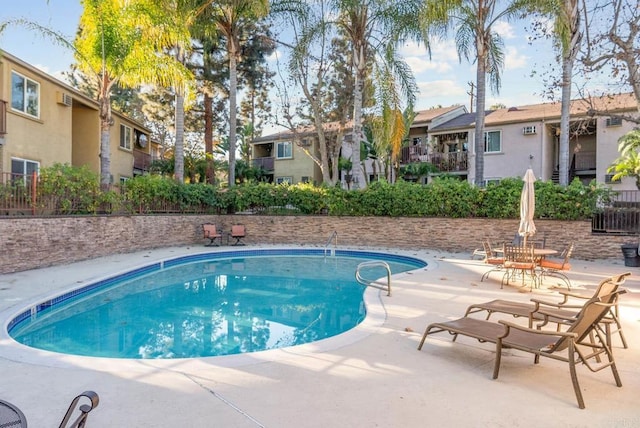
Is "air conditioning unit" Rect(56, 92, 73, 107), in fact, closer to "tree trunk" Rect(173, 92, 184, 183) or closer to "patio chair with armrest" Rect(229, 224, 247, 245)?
"tree trunk" Rect(173, 92, 184, 183)

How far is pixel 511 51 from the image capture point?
1839 cm

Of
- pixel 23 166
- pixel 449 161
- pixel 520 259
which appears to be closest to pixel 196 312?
pixel 520 259

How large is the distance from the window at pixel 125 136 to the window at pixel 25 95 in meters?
7.26

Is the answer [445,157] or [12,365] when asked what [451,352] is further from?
[445,157]

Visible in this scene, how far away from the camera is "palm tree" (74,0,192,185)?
14773mm

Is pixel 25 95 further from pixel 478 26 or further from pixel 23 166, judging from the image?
pixel 478 26

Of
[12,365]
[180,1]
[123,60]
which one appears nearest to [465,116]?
[180,1]

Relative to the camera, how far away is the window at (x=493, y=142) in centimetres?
2559

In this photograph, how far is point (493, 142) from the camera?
25.8 metres

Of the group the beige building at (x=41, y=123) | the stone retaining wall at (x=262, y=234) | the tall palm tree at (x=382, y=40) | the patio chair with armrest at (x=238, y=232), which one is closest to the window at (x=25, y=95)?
the beige building at (x=41, y=123)

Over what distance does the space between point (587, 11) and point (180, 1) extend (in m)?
15.3

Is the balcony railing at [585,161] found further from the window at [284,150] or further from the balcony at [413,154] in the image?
the window at [284,150]

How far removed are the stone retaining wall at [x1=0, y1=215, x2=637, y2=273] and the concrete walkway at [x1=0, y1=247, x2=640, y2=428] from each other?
6.88 meters

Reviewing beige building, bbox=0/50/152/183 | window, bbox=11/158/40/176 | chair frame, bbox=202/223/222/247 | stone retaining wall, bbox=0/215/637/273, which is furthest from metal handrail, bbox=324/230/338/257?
window, bbox=11/158/40/176
